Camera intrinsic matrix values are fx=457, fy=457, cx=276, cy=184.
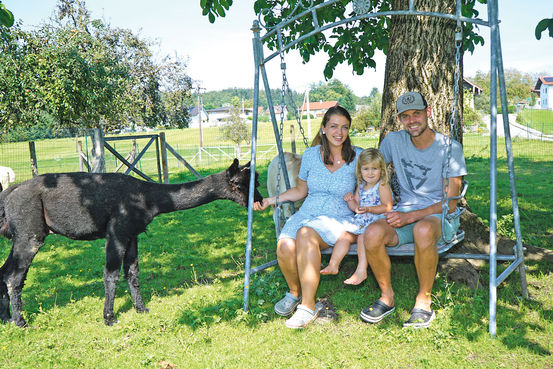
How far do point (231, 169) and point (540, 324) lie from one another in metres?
3.22

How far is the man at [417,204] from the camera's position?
393 centimetres

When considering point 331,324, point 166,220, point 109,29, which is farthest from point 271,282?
point 109,29

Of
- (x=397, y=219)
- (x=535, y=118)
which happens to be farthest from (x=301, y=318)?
(x=535, y=118)

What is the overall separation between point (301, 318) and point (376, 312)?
2.19 feet

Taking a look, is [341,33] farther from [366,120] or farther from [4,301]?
[366,120]

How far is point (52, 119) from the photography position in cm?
1373

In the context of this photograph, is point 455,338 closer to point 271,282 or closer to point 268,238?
point 271,282

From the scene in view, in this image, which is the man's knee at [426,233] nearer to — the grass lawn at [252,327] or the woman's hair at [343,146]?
the grass lawn at [252,327]

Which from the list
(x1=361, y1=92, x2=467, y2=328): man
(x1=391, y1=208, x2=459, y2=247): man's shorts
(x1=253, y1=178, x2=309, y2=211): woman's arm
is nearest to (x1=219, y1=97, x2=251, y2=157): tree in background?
(x1=253, y1=178, x2=309, y2=211): woman's arm

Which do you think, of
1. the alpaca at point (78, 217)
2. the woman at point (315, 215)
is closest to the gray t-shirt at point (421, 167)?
A: the woman at point (315, 215)

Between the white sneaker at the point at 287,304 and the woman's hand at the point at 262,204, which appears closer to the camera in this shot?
the white sneaker at the point at 287,304

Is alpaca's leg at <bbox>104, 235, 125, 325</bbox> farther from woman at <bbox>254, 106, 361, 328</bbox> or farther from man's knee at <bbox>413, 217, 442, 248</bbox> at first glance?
man's knee at <bbox>413, 217, 442, 248</bbox>

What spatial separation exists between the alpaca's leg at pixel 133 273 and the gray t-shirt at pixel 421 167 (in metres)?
2.81

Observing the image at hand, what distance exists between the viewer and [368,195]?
4344 mm
